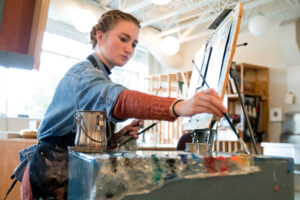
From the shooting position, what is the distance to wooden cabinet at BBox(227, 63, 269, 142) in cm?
557

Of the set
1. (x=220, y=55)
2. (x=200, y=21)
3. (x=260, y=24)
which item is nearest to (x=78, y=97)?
(x=220, y=55)

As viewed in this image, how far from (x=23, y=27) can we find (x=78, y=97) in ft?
0.89

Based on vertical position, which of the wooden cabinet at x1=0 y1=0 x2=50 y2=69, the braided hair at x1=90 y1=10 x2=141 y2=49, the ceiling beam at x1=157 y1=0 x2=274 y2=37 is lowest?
the wooden cabinet at x1=0 y1=0 x2=50 y2=69

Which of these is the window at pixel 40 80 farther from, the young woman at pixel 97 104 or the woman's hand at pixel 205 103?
the woman's hand at pixel 205 103

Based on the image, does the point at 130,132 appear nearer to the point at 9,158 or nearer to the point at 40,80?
the point at 9,158

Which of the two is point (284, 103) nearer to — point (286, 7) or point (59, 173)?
point (286, 7)

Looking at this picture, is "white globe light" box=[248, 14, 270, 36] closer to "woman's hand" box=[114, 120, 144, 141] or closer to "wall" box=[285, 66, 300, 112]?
"wall" box=[285, 66, 300, 112]

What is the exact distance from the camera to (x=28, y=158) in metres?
1.13

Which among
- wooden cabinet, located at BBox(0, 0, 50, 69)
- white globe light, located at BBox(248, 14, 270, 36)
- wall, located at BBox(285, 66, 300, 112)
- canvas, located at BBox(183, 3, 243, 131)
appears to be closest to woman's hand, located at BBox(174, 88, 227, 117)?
canvas, located at BBox(183, 3, 243, 131)

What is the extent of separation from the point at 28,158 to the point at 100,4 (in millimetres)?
5688

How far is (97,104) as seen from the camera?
0.89m

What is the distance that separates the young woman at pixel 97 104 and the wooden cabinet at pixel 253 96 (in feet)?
15.1

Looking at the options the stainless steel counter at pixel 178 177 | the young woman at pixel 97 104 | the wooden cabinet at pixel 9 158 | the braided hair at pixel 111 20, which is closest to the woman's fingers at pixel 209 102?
the young woman at pixel 97 104

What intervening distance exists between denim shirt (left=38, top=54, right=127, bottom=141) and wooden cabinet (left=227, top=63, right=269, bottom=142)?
15.6 feet
